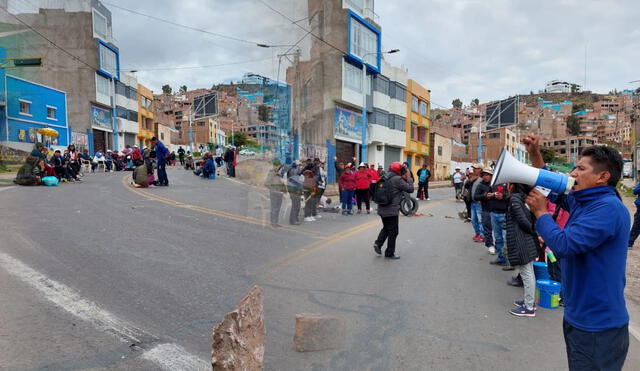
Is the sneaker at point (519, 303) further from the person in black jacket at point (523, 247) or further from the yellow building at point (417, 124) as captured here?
the yellow building at point (417, 124)

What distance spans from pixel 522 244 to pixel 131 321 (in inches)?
157

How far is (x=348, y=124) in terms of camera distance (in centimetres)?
2927

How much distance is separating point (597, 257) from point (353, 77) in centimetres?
2785

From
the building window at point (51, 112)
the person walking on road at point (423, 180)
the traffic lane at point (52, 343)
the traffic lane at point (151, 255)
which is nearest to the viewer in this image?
the traffic lane at point (52, 343)

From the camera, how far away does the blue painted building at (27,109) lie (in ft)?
77.6

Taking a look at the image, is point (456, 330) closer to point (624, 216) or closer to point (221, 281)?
point (624, 216)

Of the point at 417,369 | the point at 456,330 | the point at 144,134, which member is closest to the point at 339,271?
the point at 456,330

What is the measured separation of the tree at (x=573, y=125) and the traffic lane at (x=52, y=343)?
493ft

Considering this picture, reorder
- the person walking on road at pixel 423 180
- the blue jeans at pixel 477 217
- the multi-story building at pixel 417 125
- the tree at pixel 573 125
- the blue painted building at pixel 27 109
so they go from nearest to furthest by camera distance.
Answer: the blue jeans at pixel 477 217, the person walking on road at pixel 423 180, the blue painted building at pixel 27 109, the multi-story building at pixel 417 125, the tree at pixel 573 125

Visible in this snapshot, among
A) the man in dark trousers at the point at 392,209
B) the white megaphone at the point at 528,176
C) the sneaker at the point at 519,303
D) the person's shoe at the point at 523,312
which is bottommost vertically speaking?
the person's shoe at the point at 523,312

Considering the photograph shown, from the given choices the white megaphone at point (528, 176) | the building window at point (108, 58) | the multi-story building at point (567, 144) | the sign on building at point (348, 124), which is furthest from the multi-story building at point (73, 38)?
the multi-story building at point (567, 144)

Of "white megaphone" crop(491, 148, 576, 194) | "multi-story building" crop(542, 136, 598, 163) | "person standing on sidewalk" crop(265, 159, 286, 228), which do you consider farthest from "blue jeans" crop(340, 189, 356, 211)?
"multi-story building" crop(542, 136, 598, 163)

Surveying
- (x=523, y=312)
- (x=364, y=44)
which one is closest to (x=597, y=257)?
(x=523, y=312)

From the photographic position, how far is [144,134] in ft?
144
